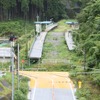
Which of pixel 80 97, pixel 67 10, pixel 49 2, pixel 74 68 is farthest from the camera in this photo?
pixel 67 10

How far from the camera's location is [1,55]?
52.9m

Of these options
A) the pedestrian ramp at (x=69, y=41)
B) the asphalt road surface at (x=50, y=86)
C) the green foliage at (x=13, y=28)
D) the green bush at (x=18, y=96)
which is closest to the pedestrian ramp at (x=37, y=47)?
the pedestrian ramp at (x=69, y=41)

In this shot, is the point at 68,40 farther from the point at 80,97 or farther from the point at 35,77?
the point at 80,97

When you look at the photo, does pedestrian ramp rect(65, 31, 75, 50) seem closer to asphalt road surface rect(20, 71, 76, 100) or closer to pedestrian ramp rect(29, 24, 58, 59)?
pedestrian ramp rect(29, 24, 58, 59)

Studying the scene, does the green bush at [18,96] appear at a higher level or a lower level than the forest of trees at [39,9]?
lower

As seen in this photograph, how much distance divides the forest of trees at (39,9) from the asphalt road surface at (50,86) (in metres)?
40.5

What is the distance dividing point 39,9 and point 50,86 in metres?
55.9

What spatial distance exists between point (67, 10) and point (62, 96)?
6861 centimetres

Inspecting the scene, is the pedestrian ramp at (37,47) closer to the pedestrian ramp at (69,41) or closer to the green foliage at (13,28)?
the pedestrian ramp at (69,41)

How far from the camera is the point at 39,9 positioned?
308ft

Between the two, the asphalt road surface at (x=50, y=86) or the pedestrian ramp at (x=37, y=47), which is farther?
the pedestrian ramp at (x=37, y=47)

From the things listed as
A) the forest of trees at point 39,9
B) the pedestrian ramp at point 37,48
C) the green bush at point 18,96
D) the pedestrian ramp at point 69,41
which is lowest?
the pedestrian ramp at point 37,48

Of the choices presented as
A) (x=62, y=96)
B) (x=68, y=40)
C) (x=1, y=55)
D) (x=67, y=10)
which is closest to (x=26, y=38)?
(x=68, y=40)

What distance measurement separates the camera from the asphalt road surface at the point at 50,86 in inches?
1399
